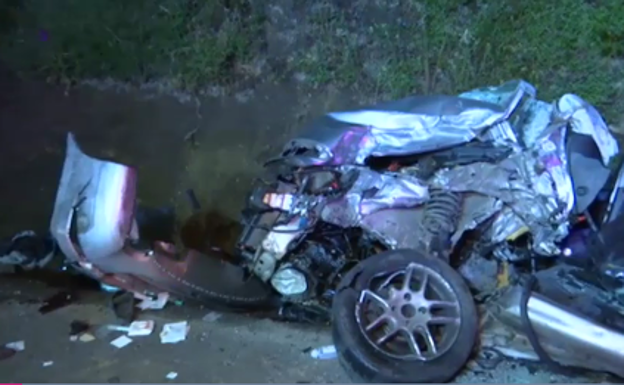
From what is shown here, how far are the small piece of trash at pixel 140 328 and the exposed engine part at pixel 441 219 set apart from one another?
179 cm

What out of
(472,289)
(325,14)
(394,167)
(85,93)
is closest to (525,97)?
(394,167)

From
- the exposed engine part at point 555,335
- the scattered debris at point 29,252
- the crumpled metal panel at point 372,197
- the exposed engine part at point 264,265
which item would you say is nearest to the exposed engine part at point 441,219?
the crumpled metal panel at point 372,197

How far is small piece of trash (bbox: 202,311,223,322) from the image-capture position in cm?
447

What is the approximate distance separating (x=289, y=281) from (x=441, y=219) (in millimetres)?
1096

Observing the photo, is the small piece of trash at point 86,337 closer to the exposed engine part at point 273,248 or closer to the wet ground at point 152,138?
the exposed engine part at point 273,248

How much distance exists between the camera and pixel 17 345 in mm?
4184

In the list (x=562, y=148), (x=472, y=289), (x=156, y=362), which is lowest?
(x=156, y=362)

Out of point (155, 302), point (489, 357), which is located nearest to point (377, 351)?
point (489, 357)

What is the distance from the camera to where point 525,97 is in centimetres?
444

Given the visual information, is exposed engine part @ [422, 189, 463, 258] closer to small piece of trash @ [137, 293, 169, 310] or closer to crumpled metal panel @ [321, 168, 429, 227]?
crumpled metal panel @ [321, 168, 429, 227]

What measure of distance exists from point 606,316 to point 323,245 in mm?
1698

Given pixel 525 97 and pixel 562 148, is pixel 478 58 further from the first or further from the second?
pixel 562 148

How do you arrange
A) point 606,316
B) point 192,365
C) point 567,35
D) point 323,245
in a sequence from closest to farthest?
point 606,316, point 192,365, point 323,245, point 567,35

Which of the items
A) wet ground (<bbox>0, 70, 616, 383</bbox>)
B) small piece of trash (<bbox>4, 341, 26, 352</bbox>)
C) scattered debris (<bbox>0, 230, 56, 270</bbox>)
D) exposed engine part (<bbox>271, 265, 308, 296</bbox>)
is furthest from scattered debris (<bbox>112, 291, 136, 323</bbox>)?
wet ground (<bbox>0, 70, 616, 383</bbox>)
